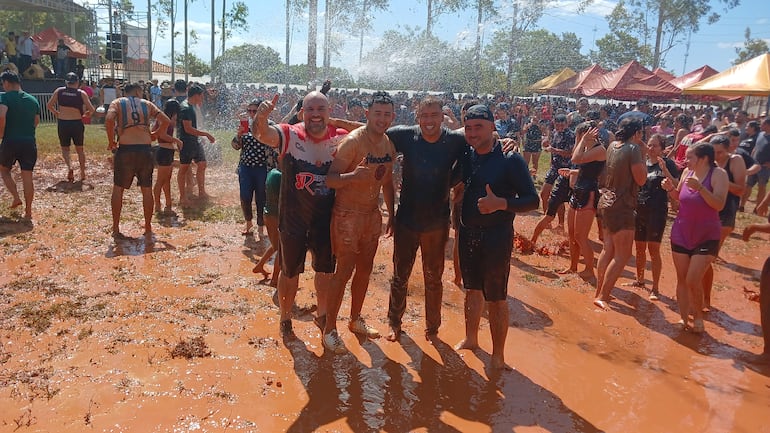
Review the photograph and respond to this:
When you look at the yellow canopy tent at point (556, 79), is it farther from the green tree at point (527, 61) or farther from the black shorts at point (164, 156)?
the black shorts at point (164, 156)

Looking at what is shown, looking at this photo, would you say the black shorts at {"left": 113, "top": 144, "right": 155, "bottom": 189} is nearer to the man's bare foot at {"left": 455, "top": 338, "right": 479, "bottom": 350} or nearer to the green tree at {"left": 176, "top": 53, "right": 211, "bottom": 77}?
the man's bare foot at {"left": 455, "top": 338, "right": 479, "bottom": 350}

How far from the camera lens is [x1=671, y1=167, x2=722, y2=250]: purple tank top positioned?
201 inches

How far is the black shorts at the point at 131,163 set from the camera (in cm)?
707

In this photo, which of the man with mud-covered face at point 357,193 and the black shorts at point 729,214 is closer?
the man with mud-covered face at point 357,193

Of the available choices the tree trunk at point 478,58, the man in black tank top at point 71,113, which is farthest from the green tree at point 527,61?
the man in black tank top at point 71,113

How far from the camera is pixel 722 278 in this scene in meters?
7.55

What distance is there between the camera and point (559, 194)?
745 centimetres

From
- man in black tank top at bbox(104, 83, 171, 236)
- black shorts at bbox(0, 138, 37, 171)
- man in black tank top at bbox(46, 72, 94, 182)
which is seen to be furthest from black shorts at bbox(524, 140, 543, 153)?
black shorts at bbox(0, 138, 37, 171)

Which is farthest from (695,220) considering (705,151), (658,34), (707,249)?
(658,34)

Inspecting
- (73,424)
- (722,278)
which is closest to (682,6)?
(722,278)

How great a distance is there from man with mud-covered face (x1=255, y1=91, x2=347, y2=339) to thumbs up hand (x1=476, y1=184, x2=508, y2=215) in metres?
1.18

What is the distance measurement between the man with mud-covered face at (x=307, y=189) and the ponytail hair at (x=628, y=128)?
290 centimetres

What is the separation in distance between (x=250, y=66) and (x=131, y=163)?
35.3 meters

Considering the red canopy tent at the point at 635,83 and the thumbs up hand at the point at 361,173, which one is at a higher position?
the red canopy tent at the point at 635,83
